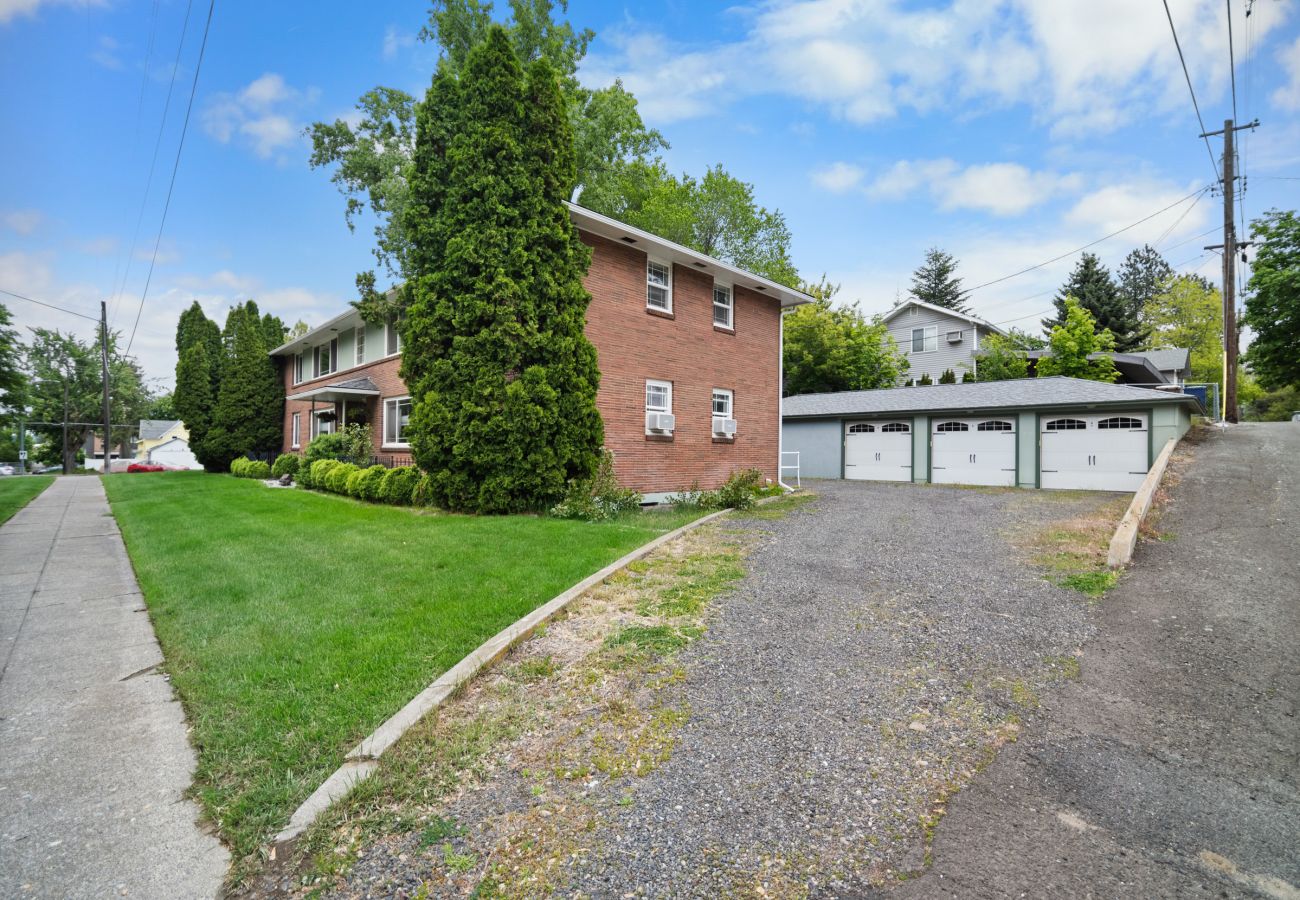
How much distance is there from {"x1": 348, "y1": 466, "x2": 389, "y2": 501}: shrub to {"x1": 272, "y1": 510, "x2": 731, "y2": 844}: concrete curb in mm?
8838

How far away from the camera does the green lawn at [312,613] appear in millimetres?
2910

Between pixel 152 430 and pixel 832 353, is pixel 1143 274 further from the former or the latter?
pixel 152 430

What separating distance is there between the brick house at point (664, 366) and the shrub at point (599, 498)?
95 centimetres

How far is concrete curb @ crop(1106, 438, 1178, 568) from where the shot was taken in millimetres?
6754

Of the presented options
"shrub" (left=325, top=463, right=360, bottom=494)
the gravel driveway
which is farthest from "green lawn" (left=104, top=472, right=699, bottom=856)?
"shrub" (left=325, top=463, right=360, bottom=494)

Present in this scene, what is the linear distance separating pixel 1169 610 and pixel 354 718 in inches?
262

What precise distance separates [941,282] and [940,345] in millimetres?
11889

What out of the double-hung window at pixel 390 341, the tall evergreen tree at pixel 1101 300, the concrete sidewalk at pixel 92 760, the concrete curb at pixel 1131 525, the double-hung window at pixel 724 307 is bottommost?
Answer: the concrete sidewalk at pixel 92 760

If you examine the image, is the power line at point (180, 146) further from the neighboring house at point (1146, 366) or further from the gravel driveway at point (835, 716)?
the neighboring house at point (1146, 366)

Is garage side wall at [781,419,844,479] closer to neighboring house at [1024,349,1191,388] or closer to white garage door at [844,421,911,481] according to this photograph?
white garage door at [844,421,911,481]

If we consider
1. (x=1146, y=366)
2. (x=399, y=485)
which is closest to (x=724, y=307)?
(x=399, y=485)

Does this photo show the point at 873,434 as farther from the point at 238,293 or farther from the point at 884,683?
the point at 238,293

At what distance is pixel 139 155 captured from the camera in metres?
13.1

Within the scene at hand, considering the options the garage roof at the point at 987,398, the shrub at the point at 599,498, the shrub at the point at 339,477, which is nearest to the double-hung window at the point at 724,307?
the shrub at the point at 599,498
